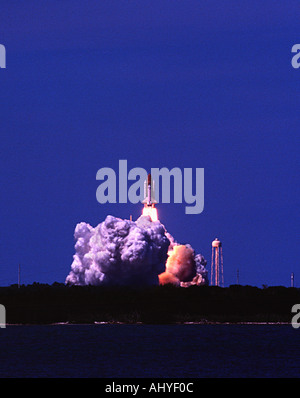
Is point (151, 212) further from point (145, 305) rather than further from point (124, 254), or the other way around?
point (145, 305)

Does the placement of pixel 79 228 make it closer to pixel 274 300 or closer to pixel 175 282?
pixel 175 282

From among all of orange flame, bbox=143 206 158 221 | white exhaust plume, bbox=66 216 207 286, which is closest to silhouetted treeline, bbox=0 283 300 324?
white exhaust plume, bbox=66 216 207 286

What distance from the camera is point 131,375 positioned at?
100875 millimetres

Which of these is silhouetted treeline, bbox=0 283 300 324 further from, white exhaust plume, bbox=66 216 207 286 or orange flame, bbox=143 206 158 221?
orange flame, bbox=143 206 158 221

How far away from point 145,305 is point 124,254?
7.80 m

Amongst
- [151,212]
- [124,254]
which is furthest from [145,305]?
[151,212]

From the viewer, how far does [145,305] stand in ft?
545

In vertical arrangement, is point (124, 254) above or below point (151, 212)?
below

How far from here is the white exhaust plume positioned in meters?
169

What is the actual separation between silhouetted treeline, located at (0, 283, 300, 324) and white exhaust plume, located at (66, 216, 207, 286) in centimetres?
283

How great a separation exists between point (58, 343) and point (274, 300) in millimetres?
44660

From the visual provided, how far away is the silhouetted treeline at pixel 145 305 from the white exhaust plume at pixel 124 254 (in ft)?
9.28
